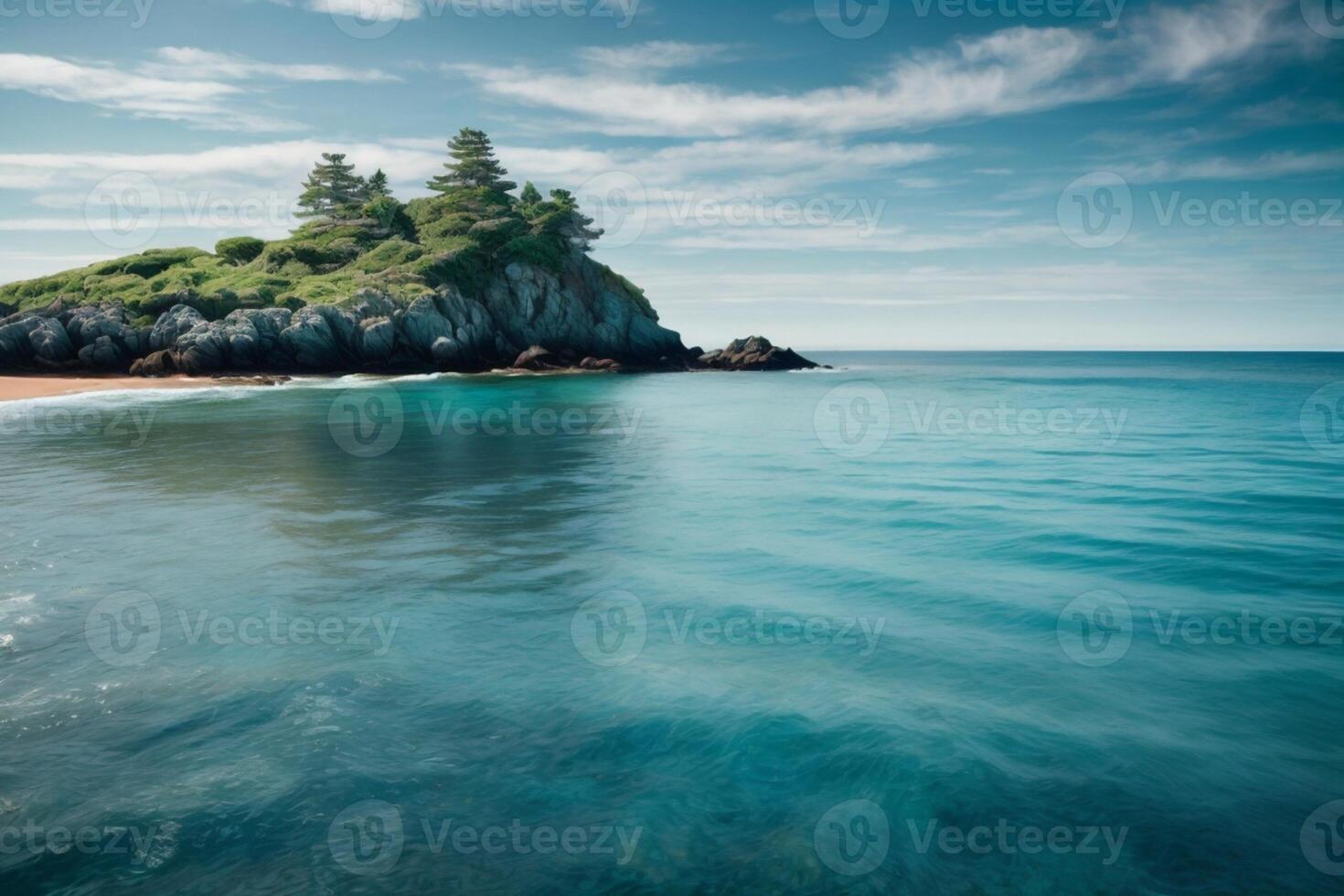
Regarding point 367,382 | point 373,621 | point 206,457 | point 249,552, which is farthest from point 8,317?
point 373,621

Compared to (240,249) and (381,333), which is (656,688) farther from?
(240,249)

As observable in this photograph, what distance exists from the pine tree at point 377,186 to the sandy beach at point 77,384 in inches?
2166

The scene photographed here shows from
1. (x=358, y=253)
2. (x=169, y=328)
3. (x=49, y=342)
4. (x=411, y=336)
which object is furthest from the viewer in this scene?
(x=358, y=253)

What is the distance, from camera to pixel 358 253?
89375mm

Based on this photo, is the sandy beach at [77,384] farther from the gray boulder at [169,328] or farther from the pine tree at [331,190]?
the pine tree at [331,190]

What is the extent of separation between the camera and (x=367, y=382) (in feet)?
197

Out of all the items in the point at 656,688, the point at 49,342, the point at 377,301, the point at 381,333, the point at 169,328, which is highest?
the point at 377,301

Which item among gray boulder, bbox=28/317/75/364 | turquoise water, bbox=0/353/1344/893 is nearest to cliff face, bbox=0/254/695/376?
gray boulder, bbox=28/317/75/364

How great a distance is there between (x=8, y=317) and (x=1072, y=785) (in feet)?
252

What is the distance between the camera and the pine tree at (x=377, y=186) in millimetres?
103062

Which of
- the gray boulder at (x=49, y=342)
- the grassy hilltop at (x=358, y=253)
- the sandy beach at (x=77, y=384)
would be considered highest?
the grassy hilltop at (x=358, y=253)

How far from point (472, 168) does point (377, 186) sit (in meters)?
14.7

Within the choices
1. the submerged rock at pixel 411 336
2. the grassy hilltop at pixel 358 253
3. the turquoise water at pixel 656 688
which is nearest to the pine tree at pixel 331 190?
the grassy hilltop at pixel 358 253

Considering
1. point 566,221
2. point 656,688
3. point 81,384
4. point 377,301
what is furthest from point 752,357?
point 656,688
